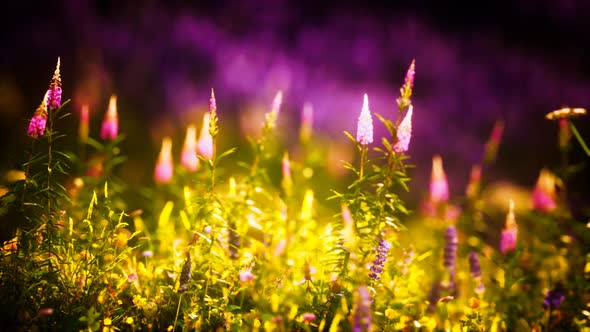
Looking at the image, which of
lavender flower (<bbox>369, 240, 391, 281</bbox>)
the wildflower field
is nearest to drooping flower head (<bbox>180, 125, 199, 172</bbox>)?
the wildflower field

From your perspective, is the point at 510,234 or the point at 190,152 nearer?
the point at 510,234

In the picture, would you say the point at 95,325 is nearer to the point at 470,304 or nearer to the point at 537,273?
the point at 470,304

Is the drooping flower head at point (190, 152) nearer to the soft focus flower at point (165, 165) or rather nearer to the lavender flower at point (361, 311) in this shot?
the soft focus flower at point (165, 165)

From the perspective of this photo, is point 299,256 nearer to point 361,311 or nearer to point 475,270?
point 361,311

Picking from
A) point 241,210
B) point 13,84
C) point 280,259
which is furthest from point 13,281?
point 13,84

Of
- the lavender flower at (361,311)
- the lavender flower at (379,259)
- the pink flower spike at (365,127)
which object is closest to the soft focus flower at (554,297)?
the lavender flower at (379,259)

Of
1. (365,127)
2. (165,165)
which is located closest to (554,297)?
(365,127)
